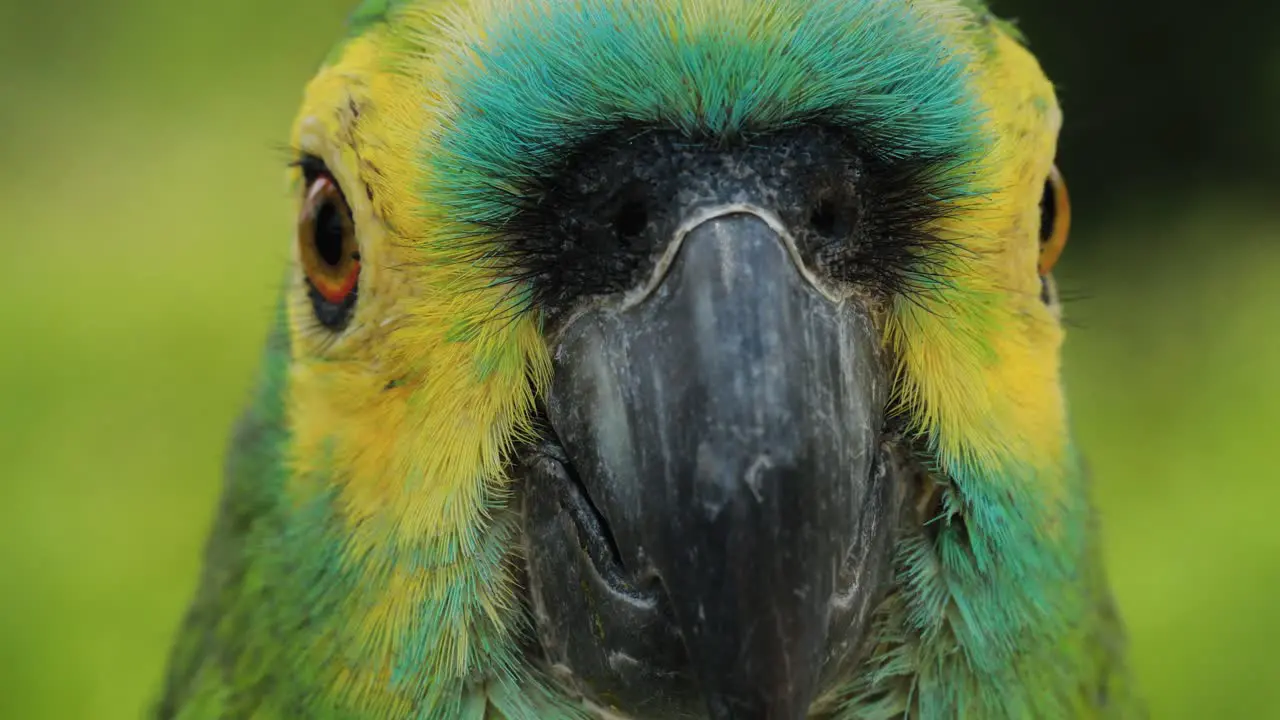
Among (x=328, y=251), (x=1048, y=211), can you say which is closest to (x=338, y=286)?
(x=328, y=251)

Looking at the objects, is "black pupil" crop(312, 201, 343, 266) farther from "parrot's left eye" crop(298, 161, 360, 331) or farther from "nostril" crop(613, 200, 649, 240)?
"nostril" crop(613, 200, 649, 240)

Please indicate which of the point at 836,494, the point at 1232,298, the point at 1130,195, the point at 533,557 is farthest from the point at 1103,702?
the point at 1130,195

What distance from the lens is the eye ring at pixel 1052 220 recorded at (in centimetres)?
167

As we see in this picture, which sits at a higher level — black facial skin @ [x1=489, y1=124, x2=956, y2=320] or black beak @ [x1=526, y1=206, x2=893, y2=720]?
black facial skin @ [x1=489, y1=124, x2=956, y2=320]

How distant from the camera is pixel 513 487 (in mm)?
1394

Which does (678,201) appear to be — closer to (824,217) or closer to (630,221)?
(630,221)

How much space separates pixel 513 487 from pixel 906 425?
459 millimetres

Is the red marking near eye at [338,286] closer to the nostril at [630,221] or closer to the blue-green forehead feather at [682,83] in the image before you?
the blue-green forehead feather at [682,83]

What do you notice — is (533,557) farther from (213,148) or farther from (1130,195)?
(1130,195)

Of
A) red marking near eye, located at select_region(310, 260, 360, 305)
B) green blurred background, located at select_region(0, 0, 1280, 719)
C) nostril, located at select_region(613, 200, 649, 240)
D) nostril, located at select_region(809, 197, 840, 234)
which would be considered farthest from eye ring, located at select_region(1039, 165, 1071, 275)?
green blurred background, located at select_region(0, 0, 1280, 719)

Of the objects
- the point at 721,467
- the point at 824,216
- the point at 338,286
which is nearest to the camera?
the point at 721,467

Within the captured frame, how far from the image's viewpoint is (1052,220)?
5.51 feet

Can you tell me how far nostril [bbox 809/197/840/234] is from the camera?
1.32 metres

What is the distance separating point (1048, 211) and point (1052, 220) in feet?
0.05
